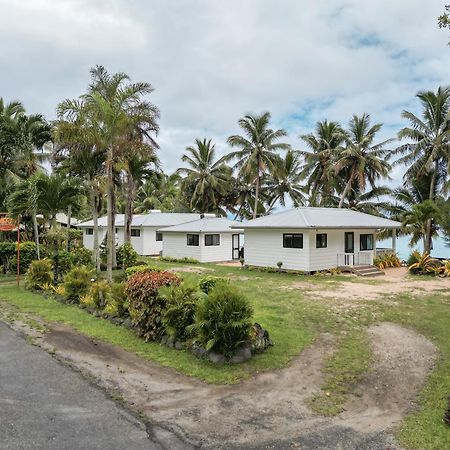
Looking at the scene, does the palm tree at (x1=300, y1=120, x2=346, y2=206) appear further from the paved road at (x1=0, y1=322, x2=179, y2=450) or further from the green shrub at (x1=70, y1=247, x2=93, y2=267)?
the paved road at (x1=0, y1=322, x2=179, y2=450)

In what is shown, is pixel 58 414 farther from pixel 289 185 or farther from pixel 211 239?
pixel 289 185

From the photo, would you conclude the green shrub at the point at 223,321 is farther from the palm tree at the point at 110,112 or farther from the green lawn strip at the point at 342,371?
the palm tree at the point at 110,112

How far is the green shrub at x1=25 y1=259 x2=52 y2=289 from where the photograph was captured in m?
14.7

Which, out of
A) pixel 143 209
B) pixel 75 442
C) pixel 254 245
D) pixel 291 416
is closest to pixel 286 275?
pixel 254 245

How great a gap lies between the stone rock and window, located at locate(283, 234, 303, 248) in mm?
15148

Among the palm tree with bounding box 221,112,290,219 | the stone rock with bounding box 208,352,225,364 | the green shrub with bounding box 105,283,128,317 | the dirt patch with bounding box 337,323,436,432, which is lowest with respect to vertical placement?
the dirt patch with bounding box 337,323,436,432

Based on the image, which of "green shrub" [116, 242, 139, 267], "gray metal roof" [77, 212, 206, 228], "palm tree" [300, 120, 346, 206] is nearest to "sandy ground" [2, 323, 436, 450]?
"green shrub" [116, 242, 139, 267]

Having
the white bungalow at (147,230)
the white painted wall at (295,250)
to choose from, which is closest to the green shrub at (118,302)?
the white painted wall at (295,250)

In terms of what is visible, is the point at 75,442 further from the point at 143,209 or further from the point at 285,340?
the point at 143,209

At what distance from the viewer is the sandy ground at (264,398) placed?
4730 millimetres

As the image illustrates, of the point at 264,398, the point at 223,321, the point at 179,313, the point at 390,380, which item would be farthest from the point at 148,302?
the point at 390,380

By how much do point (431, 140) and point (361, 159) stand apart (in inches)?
198

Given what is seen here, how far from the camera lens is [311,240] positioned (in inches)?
848

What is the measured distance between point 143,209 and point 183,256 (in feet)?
67.5
